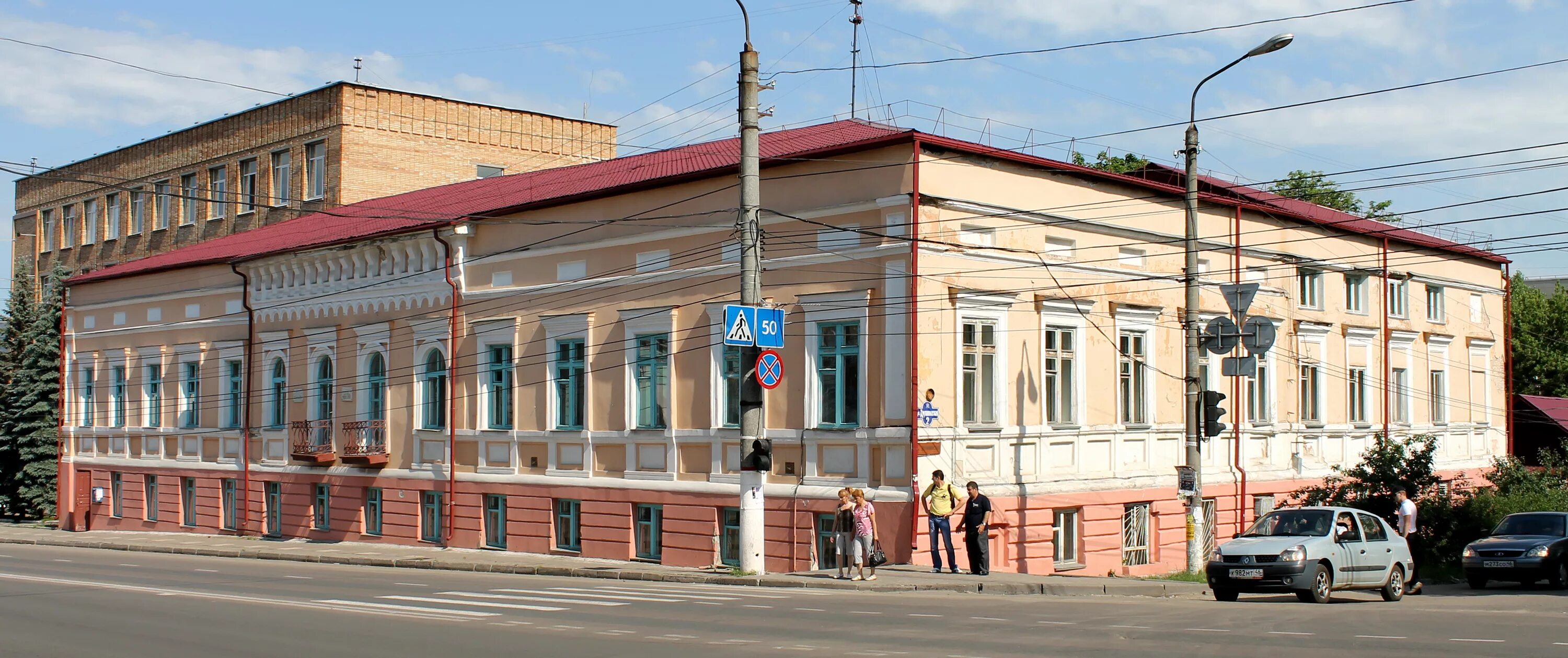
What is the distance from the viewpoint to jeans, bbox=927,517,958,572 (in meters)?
21.7

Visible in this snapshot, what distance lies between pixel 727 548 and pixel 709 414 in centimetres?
246

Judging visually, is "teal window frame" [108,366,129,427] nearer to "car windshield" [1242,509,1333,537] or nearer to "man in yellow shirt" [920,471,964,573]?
"man in yellow shirt" [920,471,964,573]

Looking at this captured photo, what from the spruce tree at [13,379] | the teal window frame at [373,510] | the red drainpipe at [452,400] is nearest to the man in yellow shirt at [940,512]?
the red drainpipe at [452,400]

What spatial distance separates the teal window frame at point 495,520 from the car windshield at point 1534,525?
19117mm

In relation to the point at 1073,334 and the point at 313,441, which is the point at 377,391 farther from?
the point at 1073,334

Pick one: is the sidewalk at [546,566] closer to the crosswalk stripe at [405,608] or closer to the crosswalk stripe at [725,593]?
the crosswalk stripe at [725,593]

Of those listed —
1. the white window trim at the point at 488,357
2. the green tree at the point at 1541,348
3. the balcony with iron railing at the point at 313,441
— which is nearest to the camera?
the white window trim at the point at 488,357

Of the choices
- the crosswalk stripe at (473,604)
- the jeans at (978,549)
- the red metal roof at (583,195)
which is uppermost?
the red metal roof at (583,195)

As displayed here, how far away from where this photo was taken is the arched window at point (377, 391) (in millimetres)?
33281

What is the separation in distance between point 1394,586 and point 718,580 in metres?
9.93

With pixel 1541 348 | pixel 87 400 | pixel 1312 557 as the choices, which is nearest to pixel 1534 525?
pixel 1312 557

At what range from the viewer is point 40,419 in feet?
152

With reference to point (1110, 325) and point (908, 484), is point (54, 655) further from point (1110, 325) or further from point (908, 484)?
point (1110, 325)

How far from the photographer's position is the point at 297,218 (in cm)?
4322
